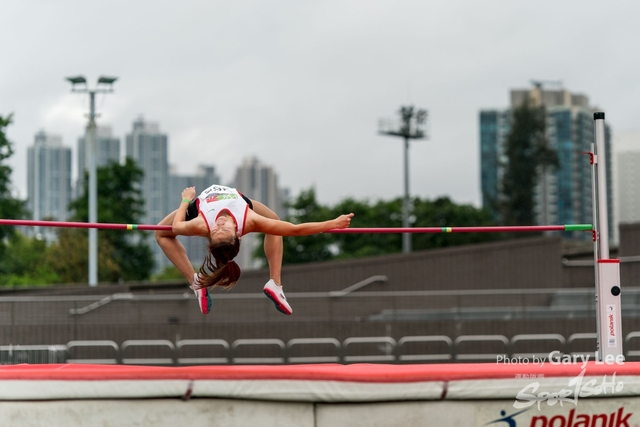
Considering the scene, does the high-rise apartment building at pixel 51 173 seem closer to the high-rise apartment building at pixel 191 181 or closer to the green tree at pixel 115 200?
the high-rise apartment building at pixel 191 181

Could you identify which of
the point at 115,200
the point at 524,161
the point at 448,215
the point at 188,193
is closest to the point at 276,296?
the point at 188,193

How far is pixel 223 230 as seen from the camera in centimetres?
505

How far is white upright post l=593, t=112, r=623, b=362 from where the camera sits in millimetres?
5445

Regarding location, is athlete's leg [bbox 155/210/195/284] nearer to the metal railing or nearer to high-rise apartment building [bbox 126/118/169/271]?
the metal railing

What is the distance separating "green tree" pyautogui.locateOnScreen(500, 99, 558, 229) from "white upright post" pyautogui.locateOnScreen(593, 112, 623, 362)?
198ft

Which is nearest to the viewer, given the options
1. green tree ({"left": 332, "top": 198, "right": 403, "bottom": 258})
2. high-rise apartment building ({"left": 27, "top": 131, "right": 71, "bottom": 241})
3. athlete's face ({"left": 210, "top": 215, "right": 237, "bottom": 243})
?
athlete's face ({"left": 210, "top": 215, "right": 237, "bottom": 243})

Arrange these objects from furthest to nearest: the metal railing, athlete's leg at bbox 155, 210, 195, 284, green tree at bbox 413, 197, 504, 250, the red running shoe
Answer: green tree at bbox 413, 197, 504, 250 → the metal railing → the red running shoe → athlete's leg at bbox 155, 210, 195, 284

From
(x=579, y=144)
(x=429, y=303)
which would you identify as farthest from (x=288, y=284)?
(x=579, y=144)

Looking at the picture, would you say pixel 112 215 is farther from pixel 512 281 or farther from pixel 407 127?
pixel 512 281

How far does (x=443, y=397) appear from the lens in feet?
14.3

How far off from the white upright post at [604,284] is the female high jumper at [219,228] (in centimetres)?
178

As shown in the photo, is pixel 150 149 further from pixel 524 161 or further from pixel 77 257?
pixel 77 257

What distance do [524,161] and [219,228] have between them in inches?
2478

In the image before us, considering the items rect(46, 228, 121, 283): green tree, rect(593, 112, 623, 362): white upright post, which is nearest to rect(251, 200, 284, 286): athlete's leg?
rect(593, 112, 623, 362): white upright post
